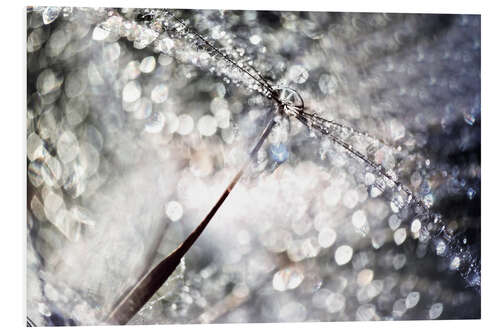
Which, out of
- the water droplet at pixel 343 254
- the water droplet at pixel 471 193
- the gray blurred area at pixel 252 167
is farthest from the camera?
the water droplet at pixel 471 193

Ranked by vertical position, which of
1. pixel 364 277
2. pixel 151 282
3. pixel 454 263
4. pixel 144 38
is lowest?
pixel 151 282

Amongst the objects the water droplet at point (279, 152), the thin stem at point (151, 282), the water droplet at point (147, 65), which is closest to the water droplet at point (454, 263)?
the water droplet at point (279, 152)

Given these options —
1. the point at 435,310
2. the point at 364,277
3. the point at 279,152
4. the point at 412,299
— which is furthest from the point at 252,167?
the point at 435,310

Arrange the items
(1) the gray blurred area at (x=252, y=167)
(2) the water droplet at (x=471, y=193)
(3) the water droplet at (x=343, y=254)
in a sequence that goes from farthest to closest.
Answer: (2) the water droplet at (x=471, y=193), (3) the water droplet at (x=343, y=254), (1) the gray blurred area at (x=252, y=167)

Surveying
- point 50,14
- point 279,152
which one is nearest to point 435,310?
point 279,152

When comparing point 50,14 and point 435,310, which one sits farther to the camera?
point 435,310

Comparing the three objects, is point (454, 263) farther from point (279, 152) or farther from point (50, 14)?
point (50, 14)

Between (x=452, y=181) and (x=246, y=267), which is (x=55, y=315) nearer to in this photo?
(x=246, y=267)

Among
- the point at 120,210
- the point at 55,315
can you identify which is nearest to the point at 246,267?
the point at 120,210

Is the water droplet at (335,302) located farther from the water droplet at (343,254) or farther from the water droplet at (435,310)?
the water droplet at (435,310)

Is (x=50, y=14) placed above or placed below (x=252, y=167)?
above
